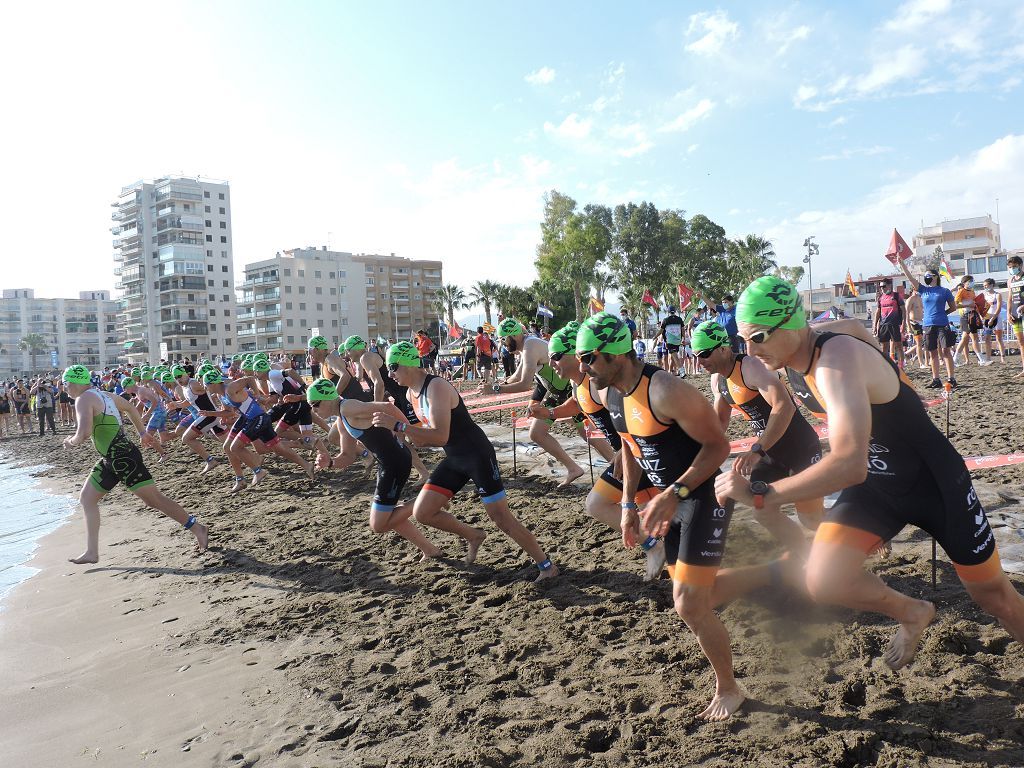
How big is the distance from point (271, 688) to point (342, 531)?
356 cm

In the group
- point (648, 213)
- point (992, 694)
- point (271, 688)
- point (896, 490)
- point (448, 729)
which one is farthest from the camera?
point (648, 213)

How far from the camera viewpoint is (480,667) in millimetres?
4129

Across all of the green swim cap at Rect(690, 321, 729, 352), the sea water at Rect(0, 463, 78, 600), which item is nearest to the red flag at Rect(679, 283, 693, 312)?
the sea water at Rect(0, 463, 78, 600)

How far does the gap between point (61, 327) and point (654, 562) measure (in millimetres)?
181903

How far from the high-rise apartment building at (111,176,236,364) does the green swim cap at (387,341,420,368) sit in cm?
10440

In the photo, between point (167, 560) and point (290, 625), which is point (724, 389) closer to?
point (290, 625)

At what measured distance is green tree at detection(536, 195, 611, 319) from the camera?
162ft

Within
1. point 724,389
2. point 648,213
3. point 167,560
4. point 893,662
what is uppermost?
point 648,213

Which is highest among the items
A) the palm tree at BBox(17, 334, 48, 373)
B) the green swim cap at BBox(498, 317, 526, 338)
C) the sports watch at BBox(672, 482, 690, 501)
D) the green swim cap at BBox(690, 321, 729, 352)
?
the palm tree at BBox(17, 334, 48, 373)

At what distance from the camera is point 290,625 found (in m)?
5.22

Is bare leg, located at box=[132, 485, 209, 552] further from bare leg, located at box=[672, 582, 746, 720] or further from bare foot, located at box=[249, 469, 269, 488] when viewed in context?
bare leg, located at box=[672, 582, 746, 720]

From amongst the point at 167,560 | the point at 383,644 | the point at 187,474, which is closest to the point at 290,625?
the point at 383,644

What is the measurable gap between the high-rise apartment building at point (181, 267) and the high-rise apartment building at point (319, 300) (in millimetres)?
3832

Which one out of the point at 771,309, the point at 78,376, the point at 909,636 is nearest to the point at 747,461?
the point at 771,309
